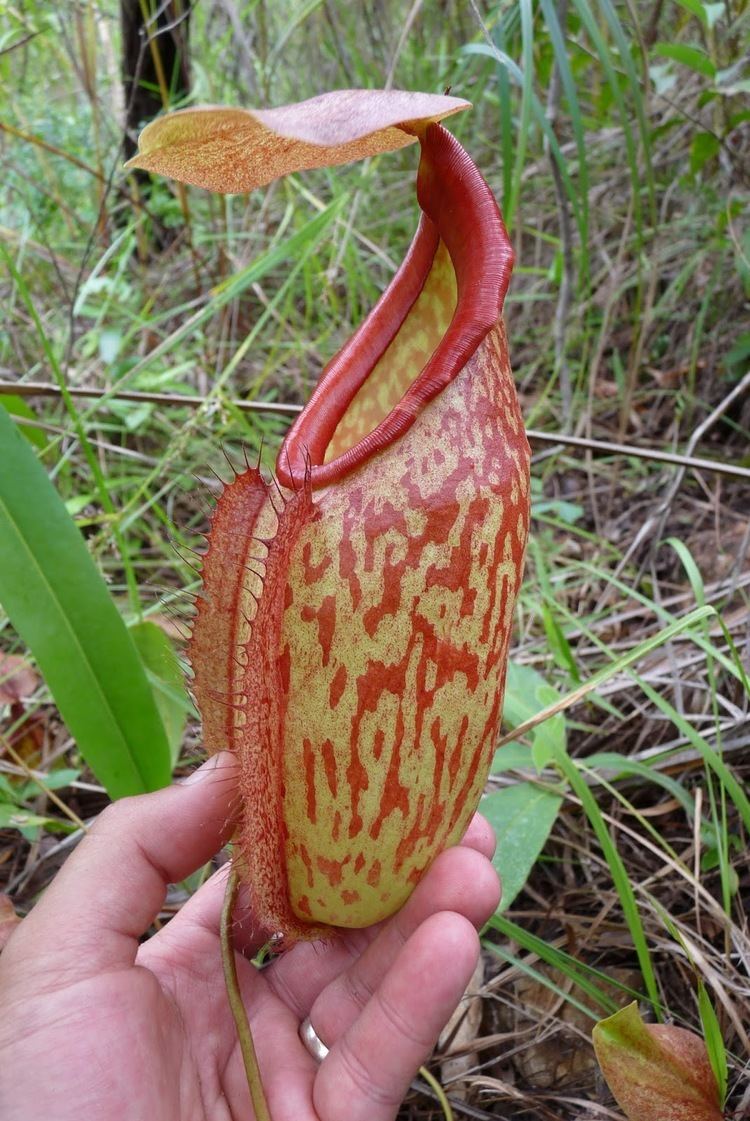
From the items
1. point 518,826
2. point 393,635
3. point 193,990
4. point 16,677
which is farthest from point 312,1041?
point 16,677

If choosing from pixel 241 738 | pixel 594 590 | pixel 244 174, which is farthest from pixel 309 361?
pixel 241 738

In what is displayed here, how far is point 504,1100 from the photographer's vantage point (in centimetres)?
106

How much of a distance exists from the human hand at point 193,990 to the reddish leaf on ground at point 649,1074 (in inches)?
7.0

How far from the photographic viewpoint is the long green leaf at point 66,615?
3.47 ft

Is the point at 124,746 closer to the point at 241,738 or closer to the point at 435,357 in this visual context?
the point at 241,738

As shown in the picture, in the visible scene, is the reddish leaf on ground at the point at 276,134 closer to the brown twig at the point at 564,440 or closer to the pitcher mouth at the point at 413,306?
the pitcher mouth at the point at 413,306

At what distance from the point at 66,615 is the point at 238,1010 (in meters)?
0.52

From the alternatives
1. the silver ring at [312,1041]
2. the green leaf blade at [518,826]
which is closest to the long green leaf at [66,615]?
the silver ring at [312,1041]

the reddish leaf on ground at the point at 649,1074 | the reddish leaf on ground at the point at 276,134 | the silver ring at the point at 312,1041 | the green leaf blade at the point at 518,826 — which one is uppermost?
the reddish leaf on ground at the point at 276,134

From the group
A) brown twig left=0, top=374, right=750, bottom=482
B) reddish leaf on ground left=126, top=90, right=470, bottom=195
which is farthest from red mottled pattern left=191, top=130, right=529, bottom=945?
brown twig left=0, top=374, right=750, bottom=482

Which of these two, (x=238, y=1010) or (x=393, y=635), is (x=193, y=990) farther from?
(x=393, y=635)

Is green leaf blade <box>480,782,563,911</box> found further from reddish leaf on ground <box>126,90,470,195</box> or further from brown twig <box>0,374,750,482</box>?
reddish leaf on ground <box>126,90,470,195</box>

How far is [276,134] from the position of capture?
67 cm

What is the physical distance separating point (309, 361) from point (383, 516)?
1967mm
